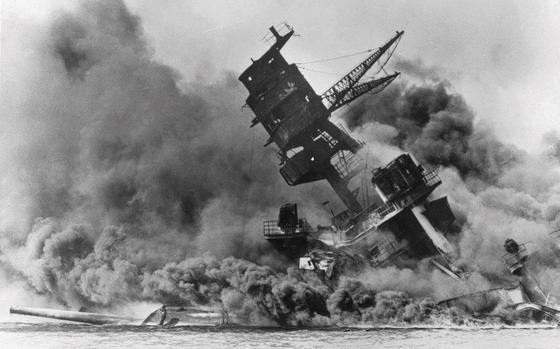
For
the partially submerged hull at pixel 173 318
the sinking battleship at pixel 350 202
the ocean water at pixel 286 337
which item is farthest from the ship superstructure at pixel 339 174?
the partially submerged hull at pixel 173 318

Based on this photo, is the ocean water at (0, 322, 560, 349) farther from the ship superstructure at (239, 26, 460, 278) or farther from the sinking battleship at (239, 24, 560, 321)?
the ship superstructure at (239, 26, 460, 278)

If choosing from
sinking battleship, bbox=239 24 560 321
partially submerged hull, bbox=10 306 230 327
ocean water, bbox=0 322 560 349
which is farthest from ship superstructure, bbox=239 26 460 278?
partially submerged hull, bbox=10 306 230 327

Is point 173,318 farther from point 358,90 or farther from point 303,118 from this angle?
point 358,90

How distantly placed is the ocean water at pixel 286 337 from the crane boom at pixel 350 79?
941 cm

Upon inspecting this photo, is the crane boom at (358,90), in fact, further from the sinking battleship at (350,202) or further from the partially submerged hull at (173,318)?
the partially submerged hull at (173,318)

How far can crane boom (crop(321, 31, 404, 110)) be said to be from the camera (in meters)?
17.6

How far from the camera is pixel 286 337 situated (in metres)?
13.8

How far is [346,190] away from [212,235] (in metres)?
6.54

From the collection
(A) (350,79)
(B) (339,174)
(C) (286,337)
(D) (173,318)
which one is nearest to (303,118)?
(A) (350,79)

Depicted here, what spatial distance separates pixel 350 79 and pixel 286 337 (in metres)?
10.6

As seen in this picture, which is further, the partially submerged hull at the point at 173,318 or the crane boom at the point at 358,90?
the crane boom at the point at 358,90

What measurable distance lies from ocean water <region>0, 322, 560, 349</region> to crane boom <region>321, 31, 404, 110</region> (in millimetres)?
9412

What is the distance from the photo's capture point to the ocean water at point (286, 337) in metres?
11.9

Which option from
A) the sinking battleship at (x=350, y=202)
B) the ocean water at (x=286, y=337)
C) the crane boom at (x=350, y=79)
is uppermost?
the crane boom at (x=350, y=79)
